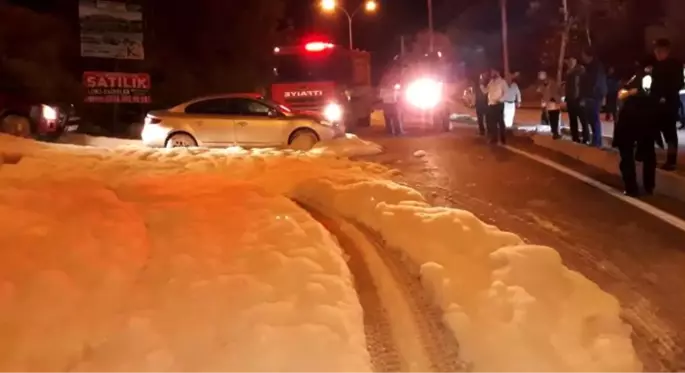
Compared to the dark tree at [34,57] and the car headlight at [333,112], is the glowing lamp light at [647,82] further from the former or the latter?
the dark tree at [34,57]

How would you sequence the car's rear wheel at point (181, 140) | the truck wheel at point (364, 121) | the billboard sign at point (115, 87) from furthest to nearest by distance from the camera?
the truck wheel at point (364, 121)
the billboard sign at point (115, 87)
the car's rear wheel at point (181, 140)

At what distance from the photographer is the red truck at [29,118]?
62.2 feet

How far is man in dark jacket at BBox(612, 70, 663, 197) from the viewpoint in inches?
418

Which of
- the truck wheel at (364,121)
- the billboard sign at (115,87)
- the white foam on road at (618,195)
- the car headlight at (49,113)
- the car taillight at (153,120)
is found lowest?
the white foam on road at (618,195)

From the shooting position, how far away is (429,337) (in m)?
5.60

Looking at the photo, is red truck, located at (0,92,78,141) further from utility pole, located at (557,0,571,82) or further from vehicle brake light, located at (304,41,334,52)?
utility pole, located at (557,0,571,82)

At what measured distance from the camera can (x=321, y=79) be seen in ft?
76.9

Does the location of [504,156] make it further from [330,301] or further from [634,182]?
[330,301]

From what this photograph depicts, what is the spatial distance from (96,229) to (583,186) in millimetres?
7216

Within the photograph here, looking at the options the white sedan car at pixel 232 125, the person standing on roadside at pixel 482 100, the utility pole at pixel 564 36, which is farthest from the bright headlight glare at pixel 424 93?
the utility pole at pixel 564 36

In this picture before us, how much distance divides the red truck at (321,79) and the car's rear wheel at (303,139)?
13.2ft

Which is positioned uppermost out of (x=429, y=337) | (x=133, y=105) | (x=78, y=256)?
(x=133, y=105)

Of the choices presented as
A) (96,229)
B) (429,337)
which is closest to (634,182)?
(429,337)

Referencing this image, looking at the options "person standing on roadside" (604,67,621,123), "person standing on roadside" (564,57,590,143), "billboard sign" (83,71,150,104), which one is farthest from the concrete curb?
"billboard sign" (83,71,150,104)
